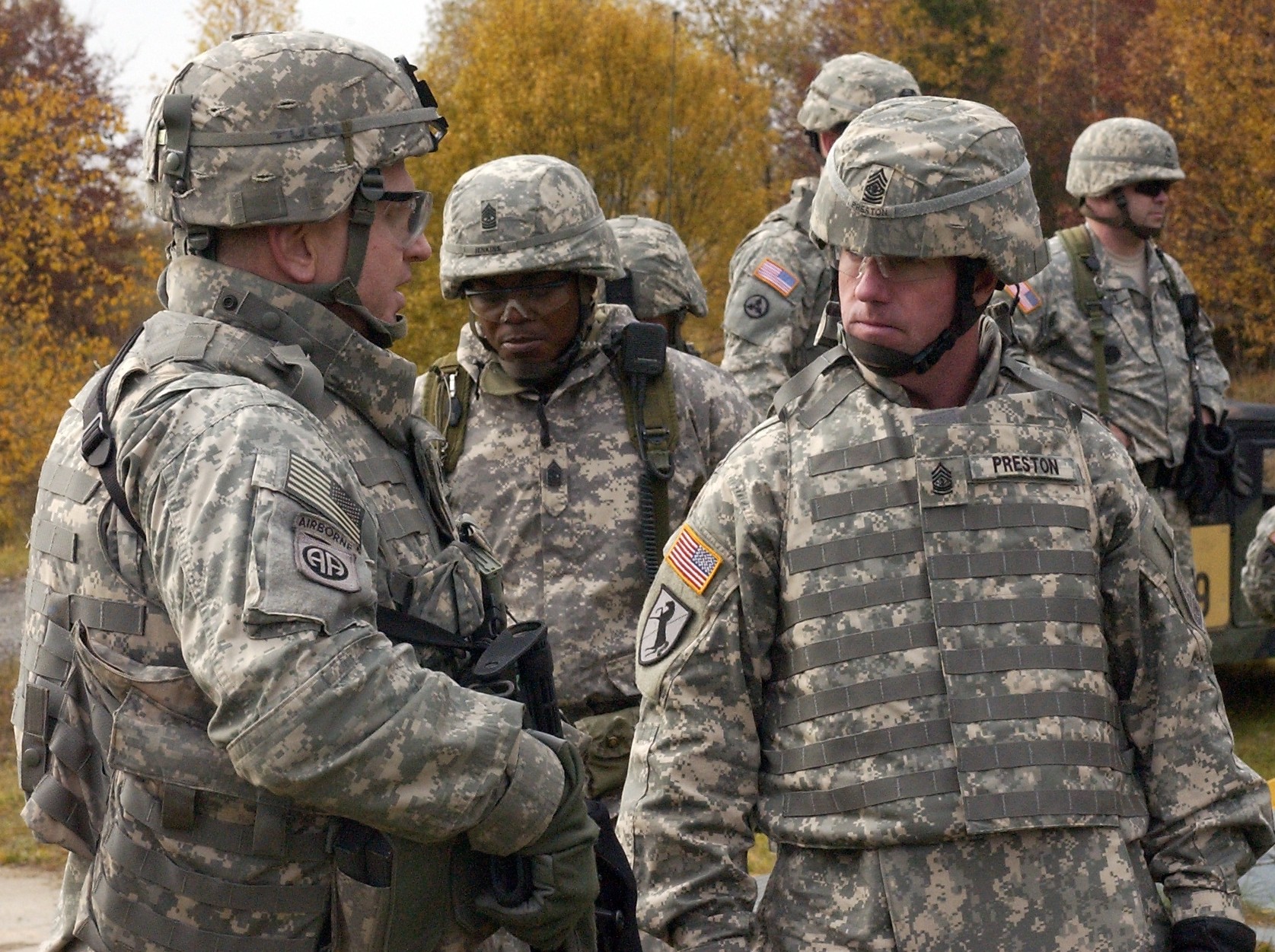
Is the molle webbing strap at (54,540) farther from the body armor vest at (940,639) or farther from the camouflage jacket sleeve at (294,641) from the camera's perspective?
the body armor vest at (940,639)

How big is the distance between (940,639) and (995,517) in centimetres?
24

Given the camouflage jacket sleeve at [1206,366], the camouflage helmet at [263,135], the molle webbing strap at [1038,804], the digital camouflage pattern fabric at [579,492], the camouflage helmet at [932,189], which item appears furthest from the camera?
the camouflage jacket sleeve at [1206,366]

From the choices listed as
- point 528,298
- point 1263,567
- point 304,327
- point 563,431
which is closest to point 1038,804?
point 304,327

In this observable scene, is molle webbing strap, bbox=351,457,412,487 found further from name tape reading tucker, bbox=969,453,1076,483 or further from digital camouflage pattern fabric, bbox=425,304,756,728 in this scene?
digital camouflage pattern fabric, bbox=425,304,756,728

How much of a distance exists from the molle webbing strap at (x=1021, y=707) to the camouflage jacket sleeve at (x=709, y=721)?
0.35m

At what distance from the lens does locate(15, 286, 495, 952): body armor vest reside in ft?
7.62

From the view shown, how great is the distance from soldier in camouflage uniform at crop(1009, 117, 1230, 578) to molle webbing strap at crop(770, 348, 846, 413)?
407 centimetres

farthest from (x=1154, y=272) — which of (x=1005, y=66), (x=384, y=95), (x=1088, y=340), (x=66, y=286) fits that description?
(x=1005, y=66)

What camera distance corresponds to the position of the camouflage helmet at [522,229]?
438 centimetres

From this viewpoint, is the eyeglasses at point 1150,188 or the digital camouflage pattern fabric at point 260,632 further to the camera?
the eyeglasses at point 1150,188

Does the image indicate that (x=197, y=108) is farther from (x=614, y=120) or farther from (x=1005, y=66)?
(x=1005, y=66)

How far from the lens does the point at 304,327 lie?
8.39 ft

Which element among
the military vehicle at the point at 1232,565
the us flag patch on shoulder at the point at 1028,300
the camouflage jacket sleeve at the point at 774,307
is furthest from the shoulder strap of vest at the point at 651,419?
the military vehicle at the point at 1232,565

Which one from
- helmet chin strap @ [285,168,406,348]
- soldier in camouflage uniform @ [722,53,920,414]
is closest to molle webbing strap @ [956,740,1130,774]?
helmet chin strap @ [285,168,406,348]
